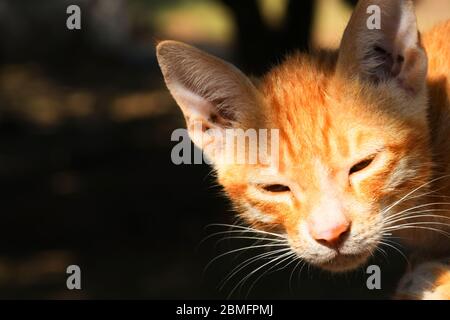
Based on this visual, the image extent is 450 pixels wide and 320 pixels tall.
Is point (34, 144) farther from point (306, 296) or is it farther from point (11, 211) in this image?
point (306, 296)

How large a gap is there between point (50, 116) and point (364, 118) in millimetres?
7676

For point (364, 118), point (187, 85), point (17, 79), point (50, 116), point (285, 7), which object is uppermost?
point (17, 79)

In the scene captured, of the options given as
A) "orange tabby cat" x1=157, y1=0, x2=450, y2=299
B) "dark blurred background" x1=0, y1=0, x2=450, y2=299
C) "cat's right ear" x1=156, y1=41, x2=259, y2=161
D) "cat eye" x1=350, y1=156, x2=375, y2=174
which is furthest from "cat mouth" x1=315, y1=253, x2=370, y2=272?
"dark blurred background" x1=0, y1=0, x2=450, y2=299

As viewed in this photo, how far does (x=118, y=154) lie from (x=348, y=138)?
617 cm

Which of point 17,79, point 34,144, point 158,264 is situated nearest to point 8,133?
point 34,144

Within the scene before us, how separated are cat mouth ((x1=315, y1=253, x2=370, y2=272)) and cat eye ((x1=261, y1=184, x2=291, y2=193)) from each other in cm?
29

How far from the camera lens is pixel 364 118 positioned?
9.41 feet

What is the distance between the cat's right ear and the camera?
9.64 feet

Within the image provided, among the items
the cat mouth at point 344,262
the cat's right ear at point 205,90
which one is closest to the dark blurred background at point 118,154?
the cat's right ear at point 205,90

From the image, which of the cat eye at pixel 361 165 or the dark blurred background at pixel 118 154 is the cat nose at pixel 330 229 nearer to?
the cat eye at pixel 361 165

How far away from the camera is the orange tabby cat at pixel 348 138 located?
274 centimetres

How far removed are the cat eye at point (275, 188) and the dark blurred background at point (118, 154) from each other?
63cm

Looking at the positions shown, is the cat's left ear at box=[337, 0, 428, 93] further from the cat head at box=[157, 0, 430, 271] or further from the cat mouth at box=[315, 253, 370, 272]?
the cat mouth at box=[315, 253, 370, 272]

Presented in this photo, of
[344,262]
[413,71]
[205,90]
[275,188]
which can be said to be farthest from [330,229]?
[205,90]
